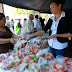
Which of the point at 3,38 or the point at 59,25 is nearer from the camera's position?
the point at 59,25

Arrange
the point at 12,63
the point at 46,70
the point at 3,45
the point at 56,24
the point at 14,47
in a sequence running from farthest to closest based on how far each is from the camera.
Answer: the point at 14,47 → the point at 3,45 → the point at 56,24 → the point at 12,63 → the point at 46,70

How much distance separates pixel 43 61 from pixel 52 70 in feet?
0.85

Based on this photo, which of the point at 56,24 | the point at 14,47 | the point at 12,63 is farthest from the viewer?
the point at 14,47

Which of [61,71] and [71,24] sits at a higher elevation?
[71,24]

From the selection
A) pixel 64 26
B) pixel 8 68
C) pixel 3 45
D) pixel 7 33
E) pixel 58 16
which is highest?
pixel 58 16

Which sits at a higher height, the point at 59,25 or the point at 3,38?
the point at 59,25

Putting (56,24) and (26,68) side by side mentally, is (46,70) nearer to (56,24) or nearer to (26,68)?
(26,68)

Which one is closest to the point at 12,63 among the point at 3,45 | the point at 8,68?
the point at 8,68

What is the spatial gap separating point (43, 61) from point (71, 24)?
753 millimetres

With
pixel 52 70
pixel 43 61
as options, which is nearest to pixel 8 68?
pixel 43 61

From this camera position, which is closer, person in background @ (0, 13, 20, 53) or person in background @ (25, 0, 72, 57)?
person in background @ (25, 0, 72, 57)

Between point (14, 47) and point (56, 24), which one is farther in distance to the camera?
point (14, 47)

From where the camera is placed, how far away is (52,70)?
118 cm

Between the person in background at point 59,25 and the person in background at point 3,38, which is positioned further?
the person in background at point 3,38
